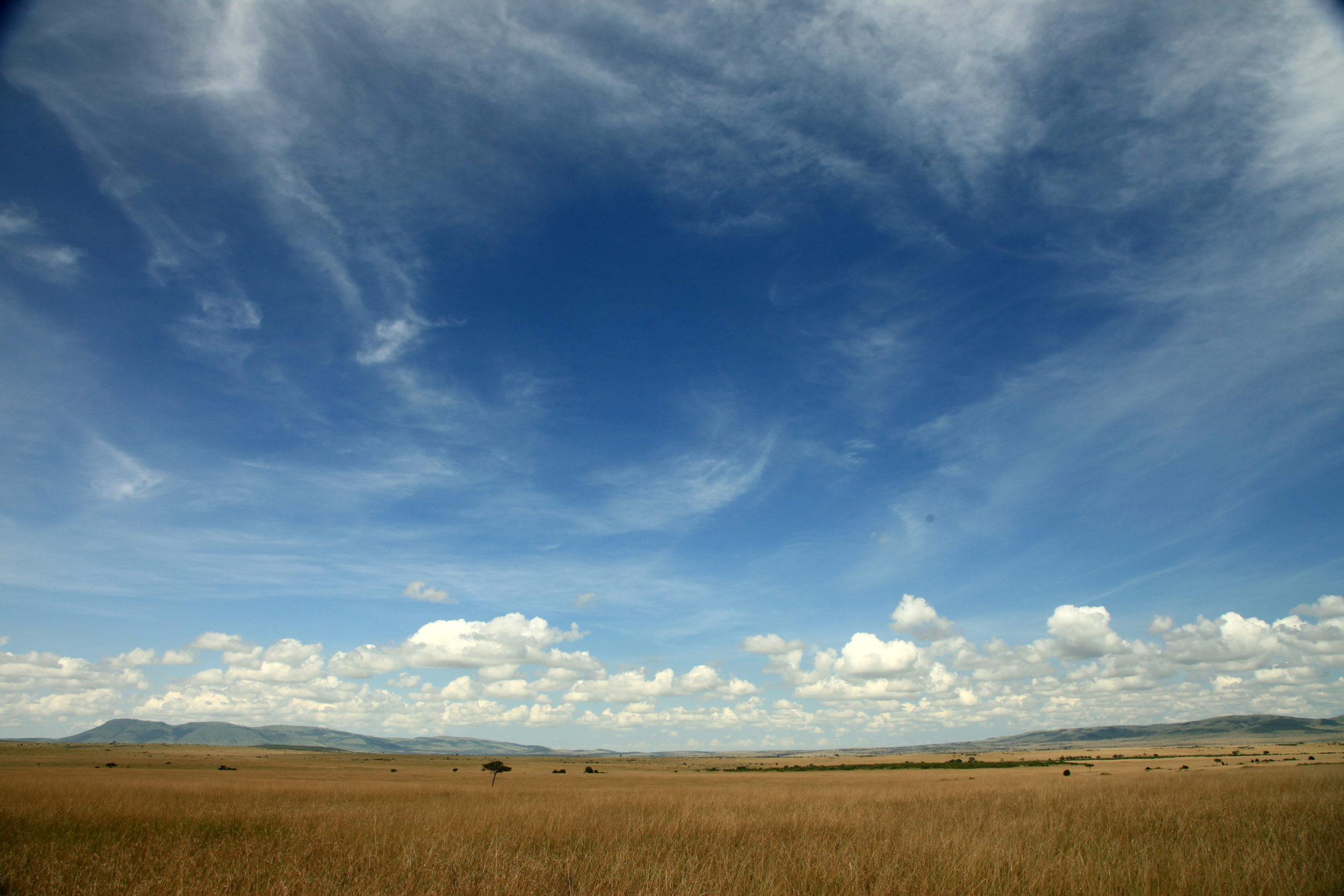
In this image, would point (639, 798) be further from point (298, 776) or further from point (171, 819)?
point (298, 776)

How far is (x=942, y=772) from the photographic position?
81750 millimetres

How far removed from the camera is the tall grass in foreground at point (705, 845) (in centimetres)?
931

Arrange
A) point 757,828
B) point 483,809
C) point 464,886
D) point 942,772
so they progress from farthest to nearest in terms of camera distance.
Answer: point 942,772, point 483,809, point 757,828, point 464,886

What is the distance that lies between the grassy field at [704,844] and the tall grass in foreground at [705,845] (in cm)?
7

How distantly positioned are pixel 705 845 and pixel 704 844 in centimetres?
34

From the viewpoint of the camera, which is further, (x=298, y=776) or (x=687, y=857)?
(x=298, y=776)

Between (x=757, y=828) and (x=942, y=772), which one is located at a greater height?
(x=757, y=828)

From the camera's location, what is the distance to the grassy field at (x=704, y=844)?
9336 millimetres

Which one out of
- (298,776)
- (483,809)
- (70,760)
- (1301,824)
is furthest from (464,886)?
(70,760)

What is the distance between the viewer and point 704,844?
13734 millimetres

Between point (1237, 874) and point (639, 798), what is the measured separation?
2332cm

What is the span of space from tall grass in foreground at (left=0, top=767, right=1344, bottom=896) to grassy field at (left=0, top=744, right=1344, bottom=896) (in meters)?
0.07

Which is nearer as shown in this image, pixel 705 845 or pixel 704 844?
pixel 705 845

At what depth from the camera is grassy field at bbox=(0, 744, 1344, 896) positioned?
30.6 feet
